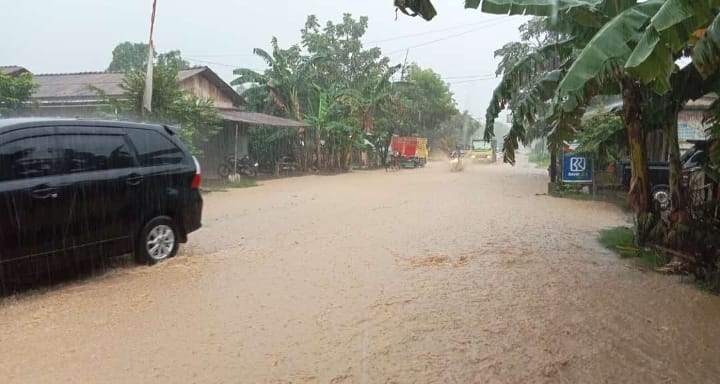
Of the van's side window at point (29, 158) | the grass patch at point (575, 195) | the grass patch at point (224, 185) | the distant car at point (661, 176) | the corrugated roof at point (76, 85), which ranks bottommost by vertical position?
the grass patch at point (575, 195)

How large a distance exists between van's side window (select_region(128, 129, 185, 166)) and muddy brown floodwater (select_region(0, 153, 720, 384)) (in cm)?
128

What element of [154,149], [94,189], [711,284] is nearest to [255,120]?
[154,149]

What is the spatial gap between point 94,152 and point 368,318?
11.4 feet

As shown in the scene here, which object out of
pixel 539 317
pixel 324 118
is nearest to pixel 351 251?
pixel 539 317

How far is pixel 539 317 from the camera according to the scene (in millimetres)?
4688

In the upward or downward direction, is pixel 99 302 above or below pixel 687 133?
below

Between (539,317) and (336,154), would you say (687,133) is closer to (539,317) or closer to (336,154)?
(539,317)

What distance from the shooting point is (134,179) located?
6.00m

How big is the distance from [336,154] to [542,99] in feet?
68.5

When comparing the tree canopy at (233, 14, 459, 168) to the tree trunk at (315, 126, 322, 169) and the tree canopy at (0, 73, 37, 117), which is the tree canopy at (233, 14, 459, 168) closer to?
the tree trunk at (315, 126, 322, 169)

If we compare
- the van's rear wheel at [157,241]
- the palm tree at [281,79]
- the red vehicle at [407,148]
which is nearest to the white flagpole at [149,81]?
the van's rear wheel at [157,241]

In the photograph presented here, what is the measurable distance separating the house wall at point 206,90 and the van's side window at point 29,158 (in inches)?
619

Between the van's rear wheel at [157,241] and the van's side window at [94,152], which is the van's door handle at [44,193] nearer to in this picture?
the van's side window at [94,152]

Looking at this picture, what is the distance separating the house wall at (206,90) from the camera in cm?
2155
